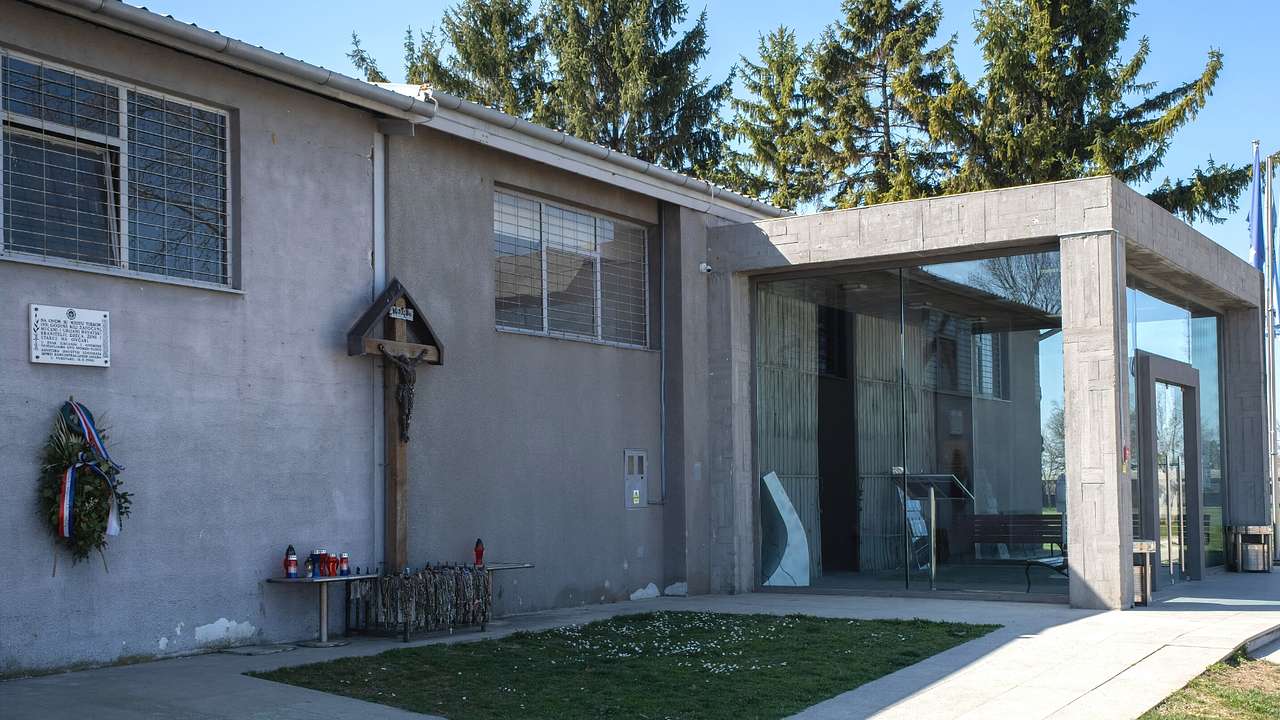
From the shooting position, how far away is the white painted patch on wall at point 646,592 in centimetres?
1365

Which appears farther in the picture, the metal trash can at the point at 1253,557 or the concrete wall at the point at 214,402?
the metal trash can at the point at 1253,557

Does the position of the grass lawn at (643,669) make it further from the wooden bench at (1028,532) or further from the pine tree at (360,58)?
the pine tree at (360,58)

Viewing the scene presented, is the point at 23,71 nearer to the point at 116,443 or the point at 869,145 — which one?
the point at 116,443

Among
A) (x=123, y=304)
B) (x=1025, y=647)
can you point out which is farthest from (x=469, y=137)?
(x=1025, y=647)

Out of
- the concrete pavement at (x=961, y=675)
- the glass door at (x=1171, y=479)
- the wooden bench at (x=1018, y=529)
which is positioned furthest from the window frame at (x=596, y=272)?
the glass door at (x=1171, y=479)

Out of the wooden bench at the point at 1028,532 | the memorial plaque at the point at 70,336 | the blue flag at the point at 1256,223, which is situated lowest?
the wooden bench at the point at 1028,532

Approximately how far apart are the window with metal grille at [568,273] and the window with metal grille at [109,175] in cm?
326

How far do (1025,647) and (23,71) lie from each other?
27.4 ft

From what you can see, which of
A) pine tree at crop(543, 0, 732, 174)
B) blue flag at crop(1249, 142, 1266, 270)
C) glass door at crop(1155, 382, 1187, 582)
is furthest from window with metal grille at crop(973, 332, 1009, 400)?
pine tree at crop(543, 0, 732, 174)

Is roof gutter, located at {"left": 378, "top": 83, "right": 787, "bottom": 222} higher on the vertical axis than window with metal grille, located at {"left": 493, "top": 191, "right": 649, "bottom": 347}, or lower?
higher

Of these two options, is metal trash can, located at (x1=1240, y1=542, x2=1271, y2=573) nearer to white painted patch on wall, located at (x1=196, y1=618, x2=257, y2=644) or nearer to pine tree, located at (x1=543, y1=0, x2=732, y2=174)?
white painted patch on wall, located at (x1=196, y1=618, x2=257, y2=644)

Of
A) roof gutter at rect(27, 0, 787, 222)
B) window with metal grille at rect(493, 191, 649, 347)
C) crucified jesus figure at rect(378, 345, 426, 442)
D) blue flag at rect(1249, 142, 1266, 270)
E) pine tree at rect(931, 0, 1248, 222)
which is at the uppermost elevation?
pine tree at rect(931, 0, 1248, 222)

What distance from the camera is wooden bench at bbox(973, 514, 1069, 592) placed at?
12836 millimetres

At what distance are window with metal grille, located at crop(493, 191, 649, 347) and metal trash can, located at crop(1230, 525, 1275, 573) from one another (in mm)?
8939
